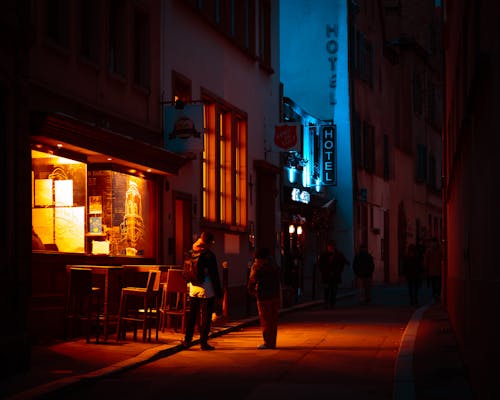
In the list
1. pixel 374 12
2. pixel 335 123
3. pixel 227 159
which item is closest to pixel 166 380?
pixel 227 159

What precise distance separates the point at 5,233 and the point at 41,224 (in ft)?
14.9

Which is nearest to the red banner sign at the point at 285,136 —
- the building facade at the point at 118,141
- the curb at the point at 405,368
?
the building facade at the point at 118,141

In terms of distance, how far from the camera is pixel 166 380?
508 inches

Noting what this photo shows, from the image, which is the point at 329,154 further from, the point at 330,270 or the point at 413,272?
the point at 330,270

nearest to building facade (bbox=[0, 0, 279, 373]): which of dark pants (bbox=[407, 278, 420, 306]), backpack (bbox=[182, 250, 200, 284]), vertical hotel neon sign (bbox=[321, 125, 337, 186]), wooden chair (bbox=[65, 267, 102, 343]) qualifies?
wooden chair (bbox=[65, 267, 102, 343])

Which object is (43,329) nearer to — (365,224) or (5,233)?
(5,233)

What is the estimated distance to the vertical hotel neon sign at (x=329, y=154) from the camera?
40.8 meters

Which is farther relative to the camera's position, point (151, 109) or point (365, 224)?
point (365, 224)

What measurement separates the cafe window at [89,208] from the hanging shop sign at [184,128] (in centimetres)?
117

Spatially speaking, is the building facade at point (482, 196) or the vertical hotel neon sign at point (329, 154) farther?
the vertical hotel neon sign at point (329, 154)

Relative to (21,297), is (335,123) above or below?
above

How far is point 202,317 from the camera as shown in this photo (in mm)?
16859

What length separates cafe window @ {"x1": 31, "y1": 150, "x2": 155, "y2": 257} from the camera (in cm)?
1802

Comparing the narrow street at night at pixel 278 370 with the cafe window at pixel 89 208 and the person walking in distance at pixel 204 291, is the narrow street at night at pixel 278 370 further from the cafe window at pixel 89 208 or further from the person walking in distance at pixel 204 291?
the cafe window at pixel 89 208
